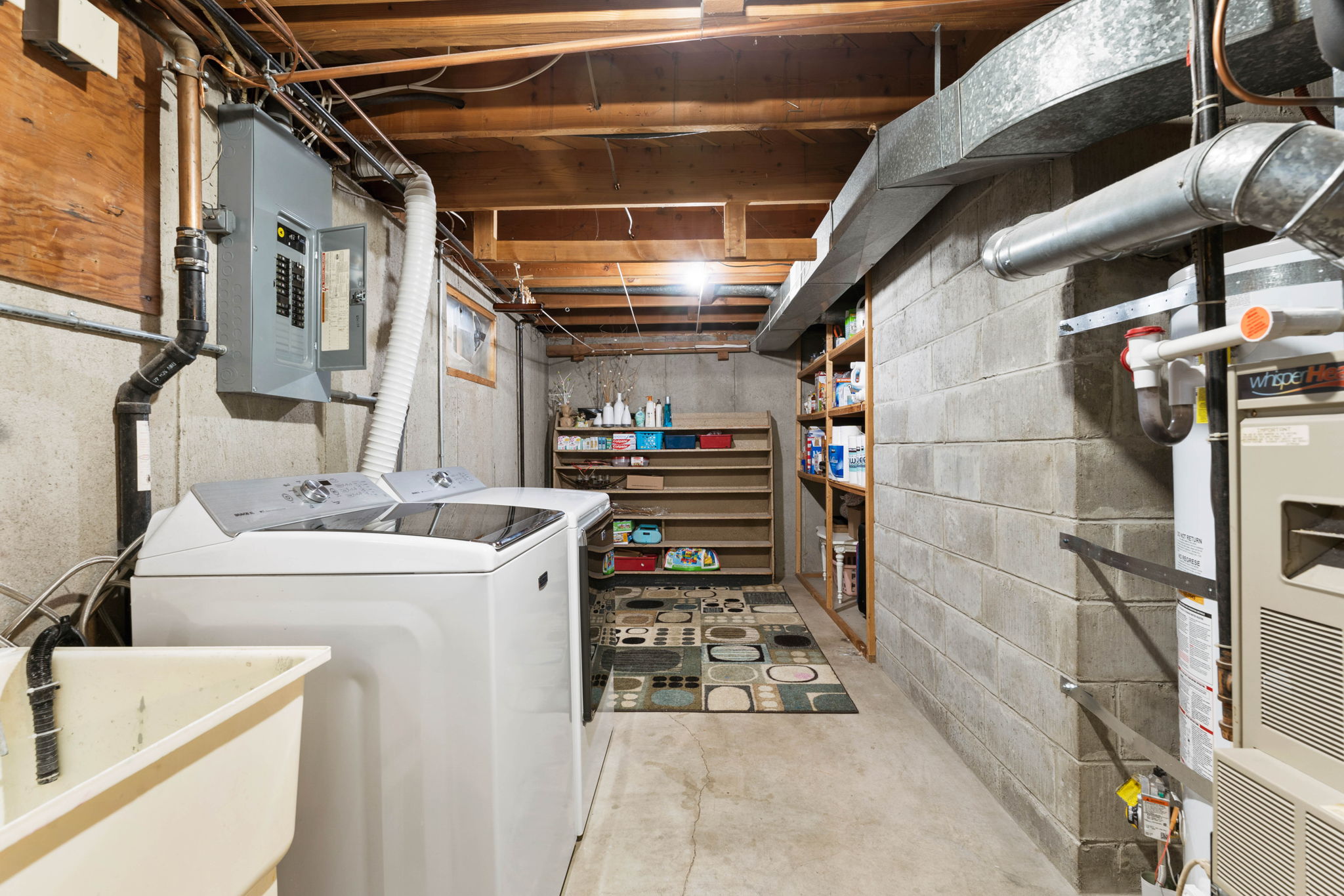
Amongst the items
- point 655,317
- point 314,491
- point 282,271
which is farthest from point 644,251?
point 314,491

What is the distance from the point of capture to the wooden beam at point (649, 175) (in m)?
2.50

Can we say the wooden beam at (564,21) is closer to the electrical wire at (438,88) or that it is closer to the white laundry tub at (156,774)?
the electrical wire at (438,88)

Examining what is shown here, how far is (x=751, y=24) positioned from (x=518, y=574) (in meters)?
1.49

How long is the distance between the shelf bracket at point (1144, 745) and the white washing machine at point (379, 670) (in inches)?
53.0

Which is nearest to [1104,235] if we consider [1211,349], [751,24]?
[1211,349]

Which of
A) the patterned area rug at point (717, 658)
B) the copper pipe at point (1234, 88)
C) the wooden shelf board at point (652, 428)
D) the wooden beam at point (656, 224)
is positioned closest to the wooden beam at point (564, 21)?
the copper pipe at point (1234, 88)

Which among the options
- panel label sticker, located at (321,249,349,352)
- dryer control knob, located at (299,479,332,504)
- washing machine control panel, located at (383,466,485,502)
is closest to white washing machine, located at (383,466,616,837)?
washing machine control panel, located at (383,466,485,502)

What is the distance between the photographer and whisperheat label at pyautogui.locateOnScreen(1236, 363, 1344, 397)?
2.77ft

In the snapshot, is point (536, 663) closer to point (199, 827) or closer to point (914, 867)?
point (199, 827)

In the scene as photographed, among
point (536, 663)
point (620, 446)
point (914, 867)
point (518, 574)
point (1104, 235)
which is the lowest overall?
point (914, 867)

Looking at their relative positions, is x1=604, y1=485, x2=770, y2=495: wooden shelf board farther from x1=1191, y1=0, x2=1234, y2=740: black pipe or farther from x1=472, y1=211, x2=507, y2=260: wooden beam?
x1=1191, y1=0, x2=1234, y2=740: black pipe

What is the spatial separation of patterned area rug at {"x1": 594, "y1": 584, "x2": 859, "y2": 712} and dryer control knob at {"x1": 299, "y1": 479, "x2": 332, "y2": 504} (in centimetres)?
104

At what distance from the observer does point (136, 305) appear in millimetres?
1340

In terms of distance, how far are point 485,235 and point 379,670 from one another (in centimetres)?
226
